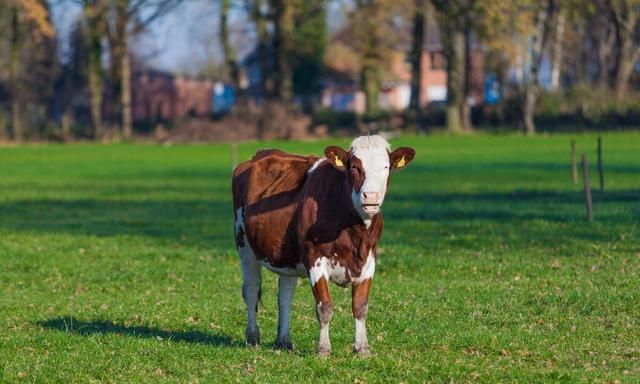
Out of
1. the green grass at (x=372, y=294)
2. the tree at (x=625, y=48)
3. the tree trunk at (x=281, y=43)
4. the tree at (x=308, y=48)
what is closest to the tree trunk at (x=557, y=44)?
the tree at (x=625, y=48)

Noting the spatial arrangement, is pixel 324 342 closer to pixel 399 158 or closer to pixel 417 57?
pixel 399 158

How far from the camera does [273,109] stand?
285 feet

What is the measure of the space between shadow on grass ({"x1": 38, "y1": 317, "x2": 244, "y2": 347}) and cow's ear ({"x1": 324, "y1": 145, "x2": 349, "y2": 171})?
2.74 meters

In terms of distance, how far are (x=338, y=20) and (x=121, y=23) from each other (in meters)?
51.9

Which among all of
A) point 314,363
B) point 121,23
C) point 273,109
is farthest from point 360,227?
point 121,23

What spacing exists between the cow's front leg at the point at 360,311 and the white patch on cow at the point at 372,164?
75 centimetres

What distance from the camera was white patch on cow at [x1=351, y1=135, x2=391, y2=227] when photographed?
496 inches

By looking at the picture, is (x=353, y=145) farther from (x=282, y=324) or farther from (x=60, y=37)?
(x=60, y=37)

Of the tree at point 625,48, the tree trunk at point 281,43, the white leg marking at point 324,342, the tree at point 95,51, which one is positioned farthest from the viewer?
the tree trunk at point 281,43

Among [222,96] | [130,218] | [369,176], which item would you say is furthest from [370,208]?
[222,96]

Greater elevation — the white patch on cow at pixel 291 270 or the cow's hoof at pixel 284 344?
the white patch on cow at pixel 291 270

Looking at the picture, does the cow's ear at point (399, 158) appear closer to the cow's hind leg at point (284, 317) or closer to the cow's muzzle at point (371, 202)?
the cow's muzzle at point (371, 202)

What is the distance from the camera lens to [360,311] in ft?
43.1

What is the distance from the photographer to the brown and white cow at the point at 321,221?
1281cm
